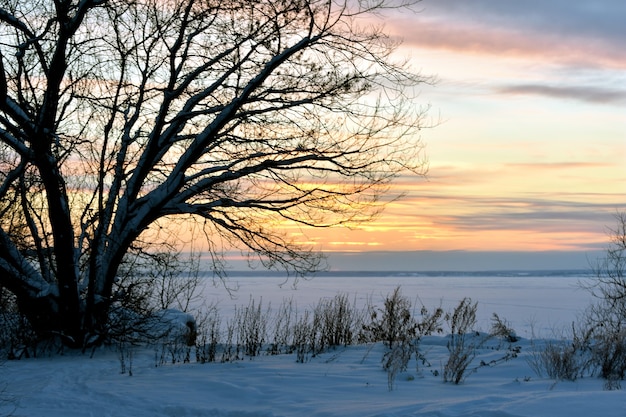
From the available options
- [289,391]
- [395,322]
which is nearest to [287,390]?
[289,391]

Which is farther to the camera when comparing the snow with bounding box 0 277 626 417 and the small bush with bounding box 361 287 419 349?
the small bush with bounding box 361 287 419 349

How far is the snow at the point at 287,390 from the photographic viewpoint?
6379mm

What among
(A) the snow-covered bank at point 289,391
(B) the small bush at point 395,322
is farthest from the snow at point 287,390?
(B) the small bush at point 395,322

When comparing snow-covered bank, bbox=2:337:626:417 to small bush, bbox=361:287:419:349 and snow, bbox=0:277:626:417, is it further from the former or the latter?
small bush, bbox=361:287:419:349

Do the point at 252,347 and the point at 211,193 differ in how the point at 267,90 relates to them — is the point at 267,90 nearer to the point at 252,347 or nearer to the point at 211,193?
the point at 211,193

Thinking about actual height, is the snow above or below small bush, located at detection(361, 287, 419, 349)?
below

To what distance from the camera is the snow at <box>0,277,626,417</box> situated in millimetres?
6379

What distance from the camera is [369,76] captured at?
38.0 feet

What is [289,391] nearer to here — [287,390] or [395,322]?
[287,390]

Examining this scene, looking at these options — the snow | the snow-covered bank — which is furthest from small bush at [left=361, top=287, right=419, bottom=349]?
the snow-covered bank

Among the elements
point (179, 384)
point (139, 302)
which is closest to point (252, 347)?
point (139, 302)

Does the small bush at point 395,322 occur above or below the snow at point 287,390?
above

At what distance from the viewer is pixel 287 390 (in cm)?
773

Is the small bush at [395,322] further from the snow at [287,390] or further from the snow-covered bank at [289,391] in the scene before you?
the snow-covered bank at [289,391]
